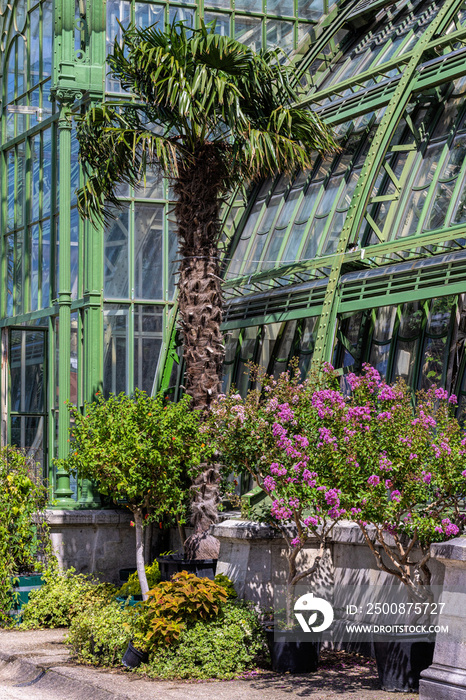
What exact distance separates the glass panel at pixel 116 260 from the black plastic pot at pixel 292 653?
9.48 m

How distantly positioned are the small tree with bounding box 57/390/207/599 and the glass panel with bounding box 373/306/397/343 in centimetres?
290

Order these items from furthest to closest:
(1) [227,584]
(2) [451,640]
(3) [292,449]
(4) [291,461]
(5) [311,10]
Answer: (5) [311,10] → (1) [227,584] → (4) [291,461] → (3) [292,449] → (2) [451,640]

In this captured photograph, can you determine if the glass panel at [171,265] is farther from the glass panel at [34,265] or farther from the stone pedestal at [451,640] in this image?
the stone pedestal at [451,640]

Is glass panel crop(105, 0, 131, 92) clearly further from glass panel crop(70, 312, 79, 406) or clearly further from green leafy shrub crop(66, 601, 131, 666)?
green leafy shrub crop(66, 601, 131, 666)

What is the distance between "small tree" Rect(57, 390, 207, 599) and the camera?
14.2 m

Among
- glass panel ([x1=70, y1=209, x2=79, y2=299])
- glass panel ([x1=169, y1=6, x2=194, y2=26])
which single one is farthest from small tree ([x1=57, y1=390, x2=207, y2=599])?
glass panel ([x1=169, y1=6, x2=194, y2=26])

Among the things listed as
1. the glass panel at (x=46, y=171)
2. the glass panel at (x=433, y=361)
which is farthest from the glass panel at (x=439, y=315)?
the glass panel at (x=46, y=171)

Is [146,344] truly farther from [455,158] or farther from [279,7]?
[279,7]

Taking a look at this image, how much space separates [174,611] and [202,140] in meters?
6.70

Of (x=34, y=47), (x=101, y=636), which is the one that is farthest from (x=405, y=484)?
(x=34, y=47)

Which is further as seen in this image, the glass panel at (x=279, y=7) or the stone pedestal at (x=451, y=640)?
the glass panel at (x=279, y=7)

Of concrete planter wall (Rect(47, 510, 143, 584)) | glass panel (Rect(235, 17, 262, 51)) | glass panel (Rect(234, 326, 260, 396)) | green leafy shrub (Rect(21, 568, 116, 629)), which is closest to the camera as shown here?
green leafy shrub (Rect(21, 568, 116, 629))

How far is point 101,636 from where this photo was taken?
42.4ft

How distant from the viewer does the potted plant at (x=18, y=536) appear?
16594 mm
